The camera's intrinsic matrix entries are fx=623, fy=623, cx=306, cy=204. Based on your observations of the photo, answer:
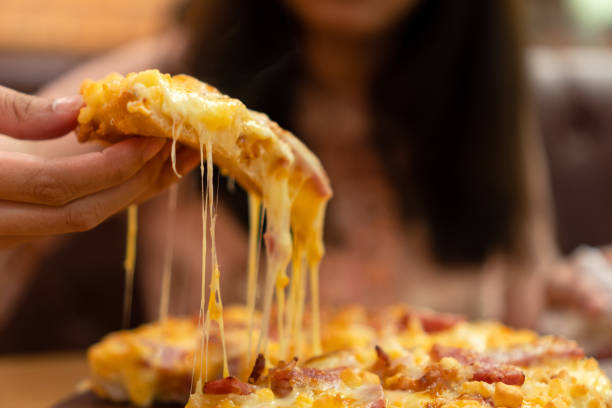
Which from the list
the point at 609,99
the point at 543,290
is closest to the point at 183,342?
the point at 543,290

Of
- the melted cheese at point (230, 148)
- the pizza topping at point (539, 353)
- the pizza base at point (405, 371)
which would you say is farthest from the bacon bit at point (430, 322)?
the melted cheese at point (230, 148)

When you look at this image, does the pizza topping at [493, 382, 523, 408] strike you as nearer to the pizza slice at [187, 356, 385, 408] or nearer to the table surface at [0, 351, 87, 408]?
the pizza slice at [187, 356, 385, 408]

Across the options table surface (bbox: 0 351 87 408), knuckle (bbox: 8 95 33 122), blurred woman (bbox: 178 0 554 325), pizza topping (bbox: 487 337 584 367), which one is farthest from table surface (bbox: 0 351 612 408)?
blurred woman (bbox: 178 0 554 325)

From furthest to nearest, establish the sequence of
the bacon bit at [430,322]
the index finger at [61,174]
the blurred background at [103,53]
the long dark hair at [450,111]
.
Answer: the blurred background at [103,53]
the long dark hair at [450,111]
the bacon bit at [430,322]
the index finger at [61,174]

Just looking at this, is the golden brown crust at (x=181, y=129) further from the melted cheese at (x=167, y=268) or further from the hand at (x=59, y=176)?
the melted cheese at (x=167, y=268)

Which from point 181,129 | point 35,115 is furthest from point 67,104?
point 181,129

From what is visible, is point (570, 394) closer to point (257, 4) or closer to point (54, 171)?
point (54, 171)
